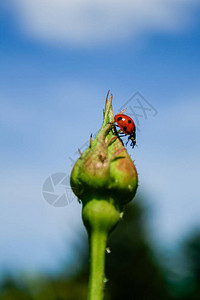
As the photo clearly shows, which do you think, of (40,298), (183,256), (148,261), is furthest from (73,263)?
(40,298)

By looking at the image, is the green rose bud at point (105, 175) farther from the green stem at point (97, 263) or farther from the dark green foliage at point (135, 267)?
the dark green foliage at point (135, 267)

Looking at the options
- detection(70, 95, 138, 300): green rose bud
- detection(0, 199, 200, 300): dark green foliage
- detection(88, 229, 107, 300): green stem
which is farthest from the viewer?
detection(0, 199, 200, 300): dark green foliage

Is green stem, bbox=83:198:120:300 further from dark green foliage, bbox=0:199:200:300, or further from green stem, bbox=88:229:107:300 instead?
dark green foliage, bbox=0:199:200:300

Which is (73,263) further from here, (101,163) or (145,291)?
(101,163)

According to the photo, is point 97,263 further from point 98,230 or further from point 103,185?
point 103,185

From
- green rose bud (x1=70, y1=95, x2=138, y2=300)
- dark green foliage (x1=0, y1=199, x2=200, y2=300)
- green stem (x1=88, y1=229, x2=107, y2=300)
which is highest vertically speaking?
green rose bud (x1=70, y1=95, x2=138, y2=300)

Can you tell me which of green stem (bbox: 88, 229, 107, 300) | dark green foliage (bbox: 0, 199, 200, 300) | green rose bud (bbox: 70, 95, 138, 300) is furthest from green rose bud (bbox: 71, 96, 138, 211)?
dark green foliage (bbox: 0, 199, 200, 300)

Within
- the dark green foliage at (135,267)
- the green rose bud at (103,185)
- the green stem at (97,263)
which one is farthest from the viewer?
the dark green foliage at (135,267)

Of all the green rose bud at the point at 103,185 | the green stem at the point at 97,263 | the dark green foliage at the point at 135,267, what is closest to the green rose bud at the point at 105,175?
the green rose bud at the point at 103,185
